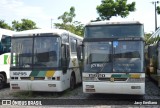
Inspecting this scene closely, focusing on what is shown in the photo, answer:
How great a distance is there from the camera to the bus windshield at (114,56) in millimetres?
11836

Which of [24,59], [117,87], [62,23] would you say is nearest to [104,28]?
[117,87]

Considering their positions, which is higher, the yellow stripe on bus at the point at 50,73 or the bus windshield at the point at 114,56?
the bus windshield at the point at 114,56

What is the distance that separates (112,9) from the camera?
111 feet

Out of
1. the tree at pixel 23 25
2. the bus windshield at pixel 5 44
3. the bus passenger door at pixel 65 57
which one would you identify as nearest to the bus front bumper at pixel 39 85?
the bus passenger door at pixel 65 57

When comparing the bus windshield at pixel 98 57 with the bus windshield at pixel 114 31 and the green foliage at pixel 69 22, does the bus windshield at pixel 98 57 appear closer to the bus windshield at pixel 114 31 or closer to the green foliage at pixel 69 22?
the bus windshield at pixel 114 31

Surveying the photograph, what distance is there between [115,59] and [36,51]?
3480 millimetres

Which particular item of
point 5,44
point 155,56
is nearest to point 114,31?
point 155,56

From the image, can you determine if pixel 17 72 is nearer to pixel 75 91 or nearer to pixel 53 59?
pixel 53 59

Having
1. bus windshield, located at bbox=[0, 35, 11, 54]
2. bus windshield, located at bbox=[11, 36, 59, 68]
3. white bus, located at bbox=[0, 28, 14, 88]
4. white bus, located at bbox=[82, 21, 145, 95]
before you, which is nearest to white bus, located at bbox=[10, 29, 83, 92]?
bus windshield, located at bbox=[11, 36, 59, 68]

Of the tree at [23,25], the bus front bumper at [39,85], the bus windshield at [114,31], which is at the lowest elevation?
the bus front bumper at [39,85]

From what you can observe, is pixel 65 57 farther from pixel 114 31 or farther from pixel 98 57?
pixel 114 31

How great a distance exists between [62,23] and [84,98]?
2837 cm

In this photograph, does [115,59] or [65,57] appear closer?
[115,59]

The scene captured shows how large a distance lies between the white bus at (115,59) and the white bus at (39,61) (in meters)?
1.38
